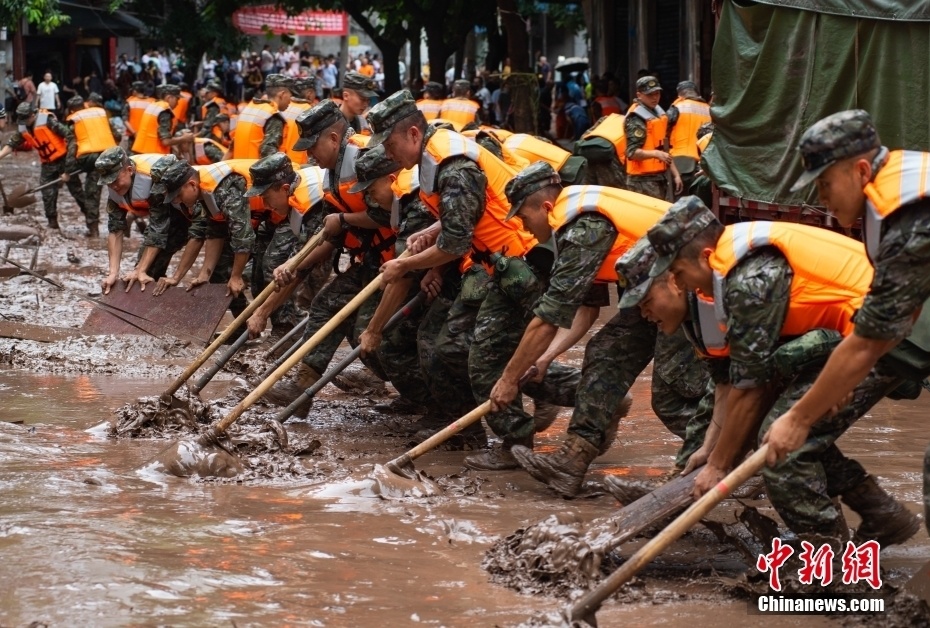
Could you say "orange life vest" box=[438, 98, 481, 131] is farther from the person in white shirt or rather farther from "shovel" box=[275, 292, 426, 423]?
the person in white shirt

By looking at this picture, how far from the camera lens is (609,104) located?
59.7ft

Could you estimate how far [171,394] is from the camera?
744 centimetres

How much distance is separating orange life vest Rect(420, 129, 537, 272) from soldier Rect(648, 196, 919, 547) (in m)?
2.01

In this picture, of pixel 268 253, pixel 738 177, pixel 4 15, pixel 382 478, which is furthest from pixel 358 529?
pixel 4 15

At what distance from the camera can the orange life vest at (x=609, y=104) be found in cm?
1812

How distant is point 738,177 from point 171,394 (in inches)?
167

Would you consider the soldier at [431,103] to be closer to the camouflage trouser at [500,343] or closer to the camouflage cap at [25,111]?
the camouflage cap at [25,111]

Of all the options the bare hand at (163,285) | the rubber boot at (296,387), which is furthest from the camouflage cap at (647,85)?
the rubber boot at (296,387)

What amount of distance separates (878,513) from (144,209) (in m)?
6.50

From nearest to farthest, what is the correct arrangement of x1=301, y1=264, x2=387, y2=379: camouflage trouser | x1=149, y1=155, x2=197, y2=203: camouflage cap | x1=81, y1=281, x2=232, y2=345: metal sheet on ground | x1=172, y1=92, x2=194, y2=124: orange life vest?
x1=301, y1=264, x2=387, y2=379: camouflage trouser < x1=149, y1=155, x2=197, y2=203: camouflage cap < x1=81, y1=281, x2=232, y2=345: metal sheet on ground < x1=172, y1=92, x2=194, y2=124: orange life vest

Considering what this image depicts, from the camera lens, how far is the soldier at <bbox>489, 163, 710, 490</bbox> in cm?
550

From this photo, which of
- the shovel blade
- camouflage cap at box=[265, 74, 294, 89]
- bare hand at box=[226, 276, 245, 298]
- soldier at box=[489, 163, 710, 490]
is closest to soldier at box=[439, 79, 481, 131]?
camouflage cap at box=[265, 74, 294, 89]

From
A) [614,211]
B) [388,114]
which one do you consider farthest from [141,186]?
[614,211]

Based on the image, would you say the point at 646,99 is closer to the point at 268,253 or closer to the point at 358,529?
the point at 268,253
